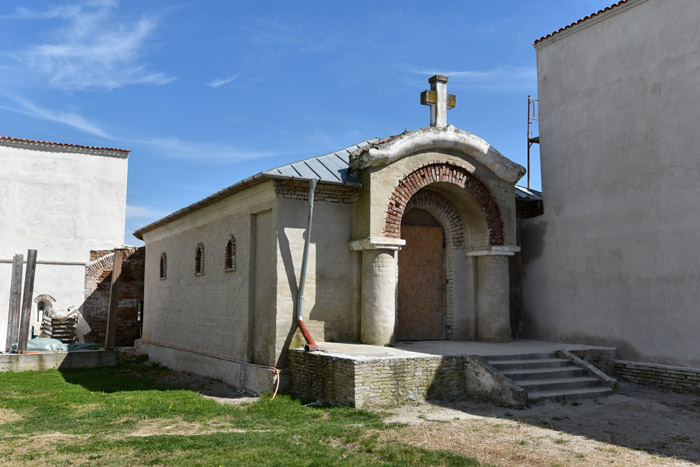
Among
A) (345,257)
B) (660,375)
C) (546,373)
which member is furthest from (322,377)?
(660,375)

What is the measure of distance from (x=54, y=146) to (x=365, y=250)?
16.6 m

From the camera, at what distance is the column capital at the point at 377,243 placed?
11195 millimetres

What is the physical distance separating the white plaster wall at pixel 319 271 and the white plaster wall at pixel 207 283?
0.25 meters

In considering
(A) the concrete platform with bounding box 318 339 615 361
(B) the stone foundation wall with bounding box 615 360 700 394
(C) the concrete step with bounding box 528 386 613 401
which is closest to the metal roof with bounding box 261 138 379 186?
(A) the concrete platform with bounding box 318 339 615 361

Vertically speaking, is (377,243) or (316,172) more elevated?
(316,172)

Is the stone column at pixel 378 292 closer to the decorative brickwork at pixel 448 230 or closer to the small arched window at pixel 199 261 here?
the decorative brickwork at pixel 448 230

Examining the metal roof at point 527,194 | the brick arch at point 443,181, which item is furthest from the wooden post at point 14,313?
the metal roof at point 527,194

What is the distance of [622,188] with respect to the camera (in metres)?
11.6

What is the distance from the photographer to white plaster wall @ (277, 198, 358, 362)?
11227mm

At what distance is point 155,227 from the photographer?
18.3m

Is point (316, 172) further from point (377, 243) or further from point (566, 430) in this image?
point (566, 430)

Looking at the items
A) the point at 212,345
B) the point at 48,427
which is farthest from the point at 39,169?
the point at 48,427

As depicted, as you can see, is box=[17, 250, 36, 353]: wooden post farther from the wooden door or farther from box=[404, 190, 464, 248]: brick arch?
box=[404, 190, 464, 248]: brick arch

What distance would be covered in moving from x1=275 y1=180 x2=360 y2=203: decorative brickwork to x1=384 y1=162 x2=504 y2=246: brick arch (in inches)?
33.1
